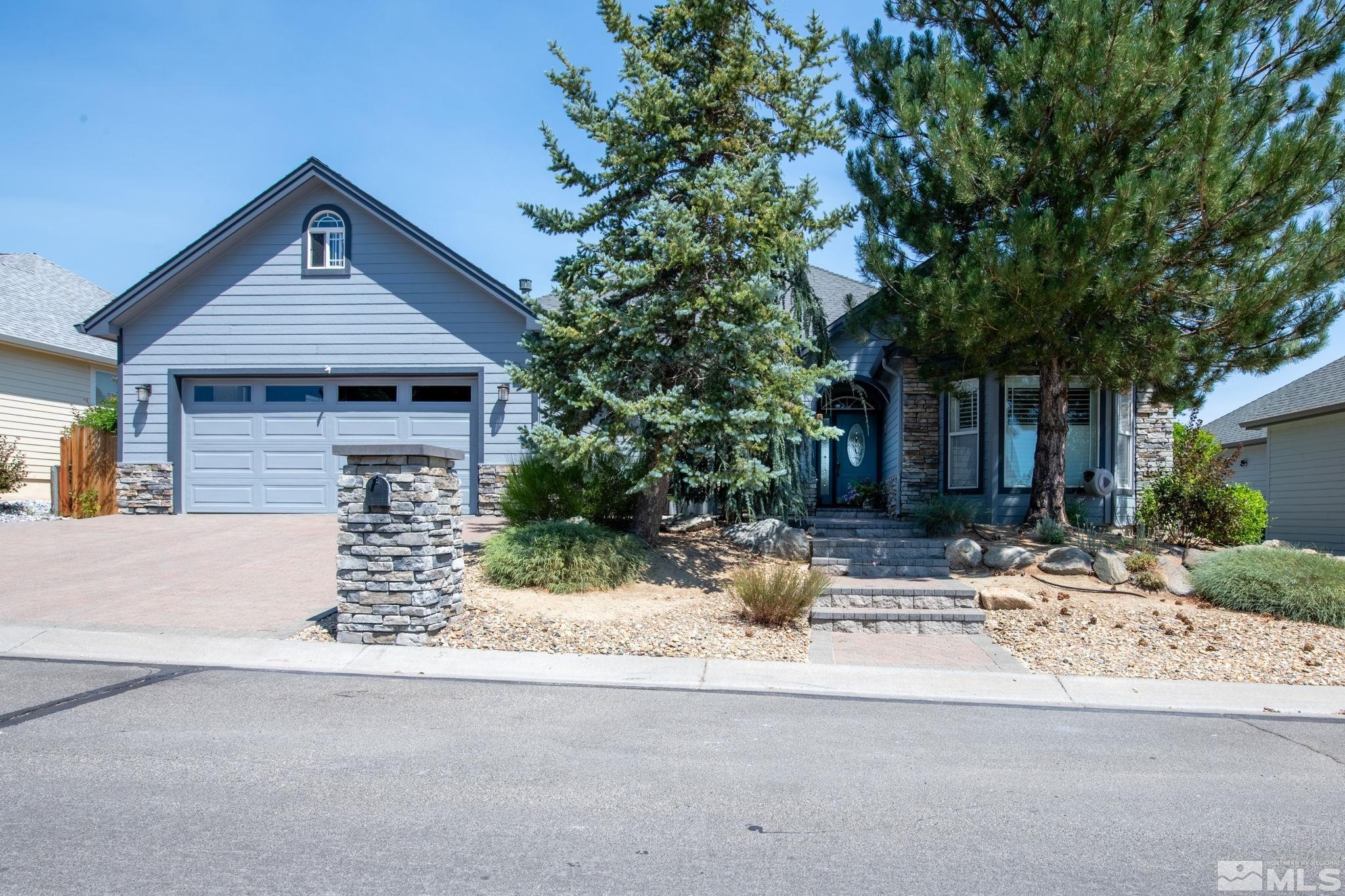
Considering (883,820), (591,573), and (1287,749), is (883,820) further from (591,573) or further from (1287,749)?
(591,573)

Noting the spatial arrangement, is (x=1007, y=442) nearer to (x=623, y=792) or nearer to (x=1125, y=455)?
A: (x=1125, y=455)

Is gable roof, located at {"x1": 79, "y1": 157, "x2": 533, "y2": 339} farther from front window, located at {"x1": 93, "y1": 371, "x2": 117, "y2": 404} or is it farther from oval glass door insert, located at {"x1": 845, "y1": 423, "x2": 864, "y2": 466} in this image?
oval glass door insert, located at {"x1": 845, "y1": 423, "x2": 864, "y2": 466}

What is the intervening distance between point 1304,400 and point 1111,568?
39.2 ft

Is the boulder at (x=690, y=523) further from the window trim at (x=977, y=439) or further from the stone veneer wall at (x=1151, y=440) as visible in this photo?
the stone veneer wall at (x=1151, y=440)

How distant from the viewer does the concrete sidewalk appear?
260 inches

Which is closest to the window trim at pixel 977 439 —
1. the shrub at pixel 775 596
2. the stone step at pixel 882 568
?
the stone step at pixel 882 568

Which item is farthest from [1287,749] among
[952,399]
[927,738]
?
[952,399]

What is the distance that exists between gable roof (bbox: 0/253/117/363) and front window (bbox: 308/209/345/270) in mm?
6814

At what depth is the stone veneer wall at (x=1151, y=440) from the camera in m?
13.5

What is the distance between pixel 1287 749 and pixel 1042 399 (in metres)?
7.87

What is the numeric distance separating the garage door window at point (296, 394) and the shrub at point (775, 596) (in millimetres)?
9691

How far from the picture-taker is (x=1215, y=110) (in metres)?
9.20

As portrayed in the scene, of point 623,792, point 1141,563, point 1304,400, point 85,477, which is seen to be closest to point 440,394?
point 85,477

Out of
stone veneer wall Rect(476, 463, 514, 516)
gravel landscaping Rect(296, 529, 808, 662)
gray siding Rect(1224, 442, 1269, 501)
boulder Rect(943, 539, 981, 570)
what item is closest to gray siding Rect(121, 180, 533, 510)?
stone veneer wall Rect(476, 463, 514, 516)
